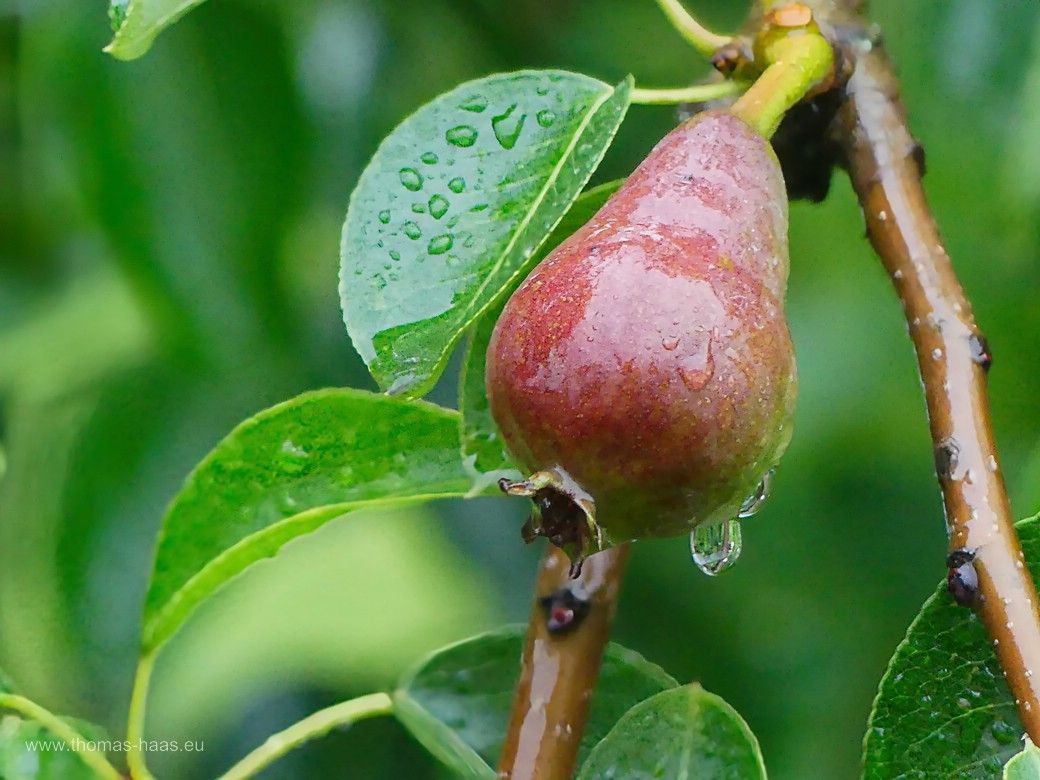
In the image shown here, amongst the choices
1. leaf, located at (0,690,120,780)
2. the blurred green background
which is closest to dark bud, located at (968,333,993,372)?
leaf, located at (0,690,120,780)

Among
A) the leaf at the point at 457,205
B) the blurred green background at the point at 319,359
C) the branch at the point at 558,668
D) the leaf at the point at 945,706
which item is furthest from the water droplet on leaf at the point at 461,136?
the blurred green background at the point at 319,359

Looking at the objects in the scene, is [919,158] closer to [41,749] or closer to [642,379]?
[642,379]

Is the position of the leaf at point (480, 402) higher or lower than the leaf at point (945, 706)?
higher

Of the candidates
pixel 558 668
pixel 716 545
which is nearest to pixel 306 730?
pixel 558 668

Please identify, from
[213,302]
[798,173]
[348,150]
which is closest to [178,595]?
[798,173]

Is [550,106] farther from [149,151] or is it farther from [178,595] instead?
[149,151]

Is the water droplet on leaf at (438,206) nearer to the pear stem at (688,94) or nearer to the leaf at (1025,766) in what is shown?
the pear stem at (688,94)

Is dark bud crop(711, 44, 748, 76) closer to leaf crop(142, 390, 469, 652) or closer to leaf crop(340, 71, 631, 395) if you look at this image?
leaf crop(340, 71, 631, 395)
